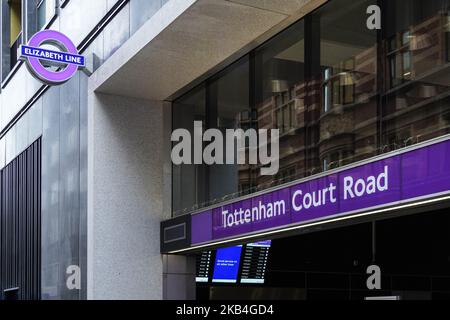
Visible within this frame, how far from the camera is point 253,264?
45.6 ft

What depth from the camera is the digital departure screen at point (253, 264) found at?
1388 cm

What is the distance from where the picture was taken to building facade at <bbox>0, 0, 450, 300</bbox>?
7.47m

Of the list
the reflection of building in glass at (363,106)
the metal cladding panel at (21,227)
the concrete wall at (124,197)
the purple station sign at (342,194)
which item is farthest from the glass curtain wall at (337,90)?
the metal cladding panel at (21,227)

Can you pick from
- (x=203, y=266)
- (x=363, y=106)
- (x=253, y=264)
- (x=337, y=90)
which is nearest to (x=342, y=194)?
(x=363, y=106)

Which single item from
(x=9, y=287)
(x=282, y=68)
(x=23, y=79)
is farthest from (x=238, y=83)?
(x=9, y=287)

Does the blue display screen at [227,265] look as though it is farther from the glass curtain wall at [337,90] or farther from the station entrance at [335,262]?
the glass curtain wall at [337,90]

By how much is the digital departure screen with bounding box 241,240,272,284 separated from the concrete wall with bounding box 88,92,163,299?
76.5 inches

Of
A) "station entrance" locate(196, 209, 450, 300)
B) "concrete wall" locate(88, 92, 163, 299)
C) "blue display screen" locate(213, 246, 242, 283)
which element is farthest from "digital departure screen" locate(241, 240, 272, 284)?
"concrete wall" locate(88, 92, 163, 299)

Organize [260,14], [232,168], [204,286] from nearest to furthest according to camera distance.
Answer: [260,14] < [232,168] < [204,286]

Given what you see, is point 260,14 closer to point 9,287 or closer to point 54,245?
point 54,245

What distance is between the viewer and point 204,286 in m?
13.4

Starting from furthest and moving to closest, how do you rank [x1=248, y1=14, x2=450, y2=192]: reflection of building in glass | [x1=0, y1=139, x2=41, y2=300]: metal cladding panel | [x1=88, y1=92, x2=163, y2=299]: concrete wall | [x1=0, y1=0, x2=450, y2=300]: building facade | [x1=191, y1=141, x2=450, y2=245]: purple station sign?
[x1=0, y1=139, x2=41, y2=300]: metal cladding panel < [x1=88, y1=92, x2=163, y2=299]: concrete wall < [x1=0, y1=0, x2=450, y2=300]: building facade < [x1=248, y1=14, x2=450, y2=192]: reflection of building in glass < [x1=191, y1=141, x2=450, y2=245]: purple station sign

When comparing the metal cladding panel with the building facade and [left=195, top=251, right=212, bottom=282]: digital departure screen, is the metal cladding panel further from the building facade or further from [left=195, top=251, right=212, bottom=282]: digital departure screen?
[left=195, top=251, right=212, bottom=282]: digital departure screen

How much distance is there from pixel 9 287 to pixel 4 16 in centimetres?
832
